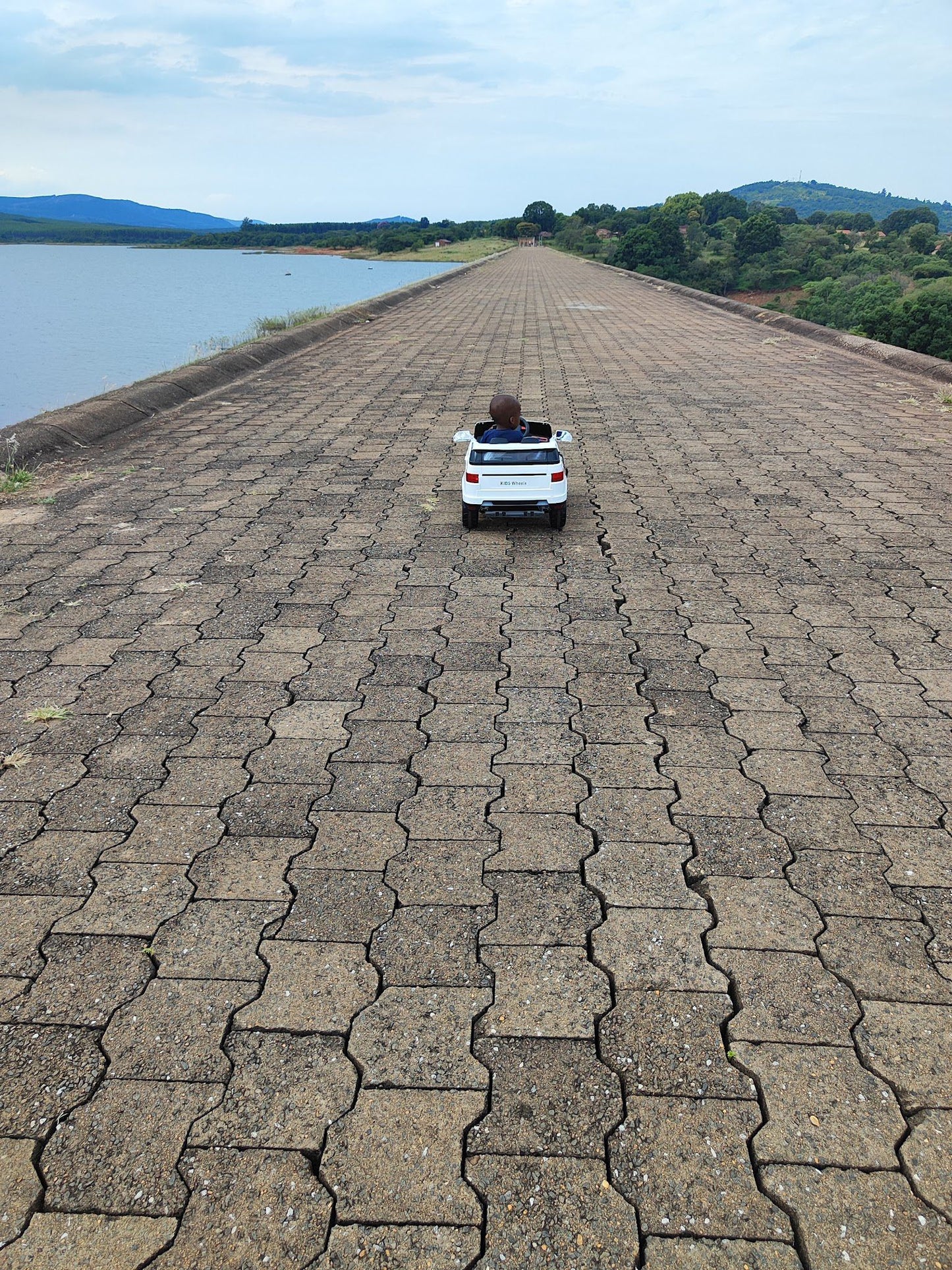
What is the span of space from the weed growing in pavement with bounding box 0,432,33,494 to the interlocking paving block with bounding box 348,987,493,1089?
18.8ft

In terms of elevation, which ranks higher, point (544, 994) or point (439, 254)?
point (544, 994)

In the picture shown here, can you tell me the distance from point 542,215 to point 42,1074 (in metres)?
155

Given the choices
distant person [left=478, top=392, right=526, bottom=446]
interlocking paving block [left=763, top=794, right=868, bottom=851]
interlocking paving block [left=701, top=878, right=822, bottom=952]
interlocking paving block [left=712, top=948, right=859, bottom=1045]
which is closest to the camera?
interlocking paving block [left=712, top=948, right=859, bottom=1045]

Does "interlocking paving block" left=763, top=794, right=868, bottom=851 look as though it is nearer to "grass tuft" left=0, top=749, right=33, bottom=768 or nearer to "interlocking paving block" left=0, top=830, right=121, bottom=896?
"interlocking paving block" left=0, top=830, right=121, bottom=896

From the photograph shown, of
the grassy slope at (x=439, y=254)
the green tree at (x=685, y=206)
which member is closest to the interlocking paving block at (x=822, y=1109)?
the grassy slope at (x=439, y=254)

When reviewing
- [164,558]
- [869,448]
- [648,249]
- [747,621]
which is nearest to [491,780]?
[747,621]

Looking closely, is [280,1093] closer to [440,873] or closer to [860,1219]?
[440,873]

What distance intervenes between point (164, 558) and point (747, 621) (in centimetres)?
327

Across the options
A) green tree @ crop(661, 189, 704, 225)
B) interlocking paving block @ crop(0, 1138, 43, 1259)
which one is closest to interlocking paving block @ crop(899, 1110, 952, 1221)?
interlocking paving block @ crop(0, 1138, 43, 1259)

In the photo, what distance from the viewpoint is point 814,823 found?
2949mm

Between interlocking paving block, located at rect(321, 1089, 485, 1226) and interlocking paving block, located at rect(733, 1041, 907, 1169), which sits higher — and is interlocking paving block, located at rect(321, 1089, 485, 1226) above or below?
below

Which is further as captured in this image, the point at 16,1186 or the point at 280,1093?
the point at 280,1093

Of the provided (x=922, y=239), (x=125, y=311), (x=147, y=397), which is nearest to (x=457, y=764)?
(x=147, y=397)

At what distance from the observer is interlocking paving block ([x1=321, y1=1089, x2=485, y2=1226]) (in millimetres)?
1759
